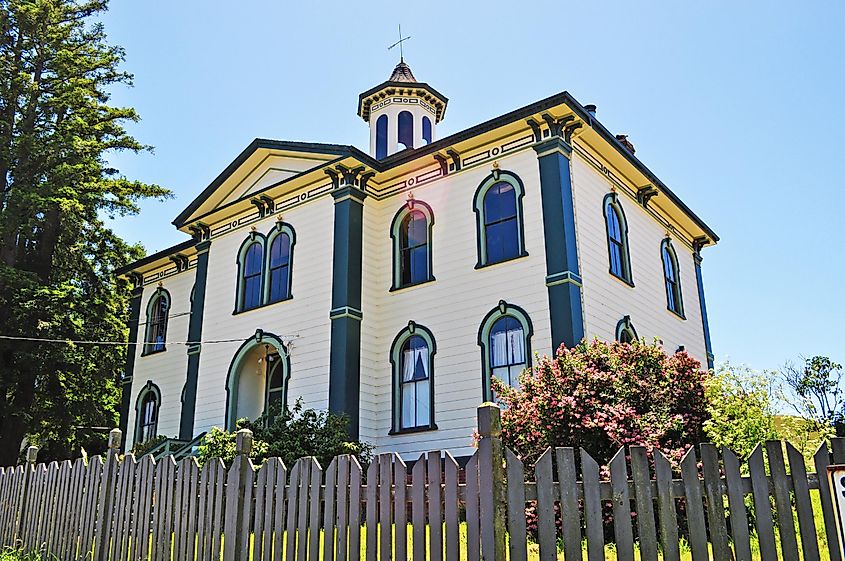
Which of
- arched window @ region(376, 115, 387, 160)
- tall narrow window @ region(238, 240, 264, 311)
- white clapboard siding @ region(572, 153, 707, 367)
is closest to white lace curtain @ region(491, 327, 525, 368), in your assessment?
white clapboard siding @ region(572, 153, 707, 367)

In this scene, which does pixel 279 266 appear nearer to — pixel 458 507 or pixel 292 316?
pixel 292 316

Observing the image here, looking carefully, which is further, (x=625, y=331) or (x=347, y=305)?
(x=347, y=305)

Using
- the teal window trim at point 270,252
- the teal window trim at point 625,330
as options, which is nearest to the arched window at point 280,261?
the teal window trim at point 270,252

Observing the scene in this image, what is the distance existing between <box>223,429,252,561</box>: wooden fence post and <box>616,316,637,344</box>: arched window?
35.8 ft

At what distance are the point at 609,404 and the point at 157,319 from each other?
18.7 meters

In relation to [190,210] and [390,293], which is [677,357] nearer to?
[390,293]

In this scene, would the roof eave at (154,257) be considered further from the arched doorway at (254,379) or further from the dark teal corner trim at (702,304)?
the dark teal corner trim at (702,304)

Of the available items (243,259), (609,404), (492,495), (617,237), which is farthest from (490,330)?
(492,495)

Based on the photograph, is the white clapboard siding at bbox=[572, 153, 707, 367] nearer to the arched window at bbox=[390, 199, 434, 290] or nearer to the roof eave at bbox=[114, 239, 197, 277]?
the arched window at bbox=[390, 199, 434, 290]

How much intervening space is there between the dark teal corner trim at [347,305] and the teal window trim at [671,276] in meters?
8.25

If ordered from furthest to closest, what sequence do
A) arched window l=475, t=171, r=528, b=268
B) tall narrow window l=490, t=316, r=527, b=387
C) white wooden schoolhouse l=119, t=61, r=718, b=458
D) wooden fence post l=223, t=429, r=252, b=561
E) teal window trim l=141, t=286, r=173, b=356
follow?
teal window trim l=141, t=286, r=173, b=356 → arched window l=475, t=171, r=528, b=268 → white wooden schoolhouse l=119, t=61, r=718, b=458 → tall narrow window l=490, t=316, r=527, b=387 → wooden fence post l=223, t=429, r=252, b=561

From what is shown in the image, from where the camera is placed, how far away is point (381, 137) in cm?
2322

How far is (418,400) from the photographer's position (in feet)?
55.4

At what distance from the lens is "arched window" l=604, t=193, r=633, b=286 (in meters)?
17.5
